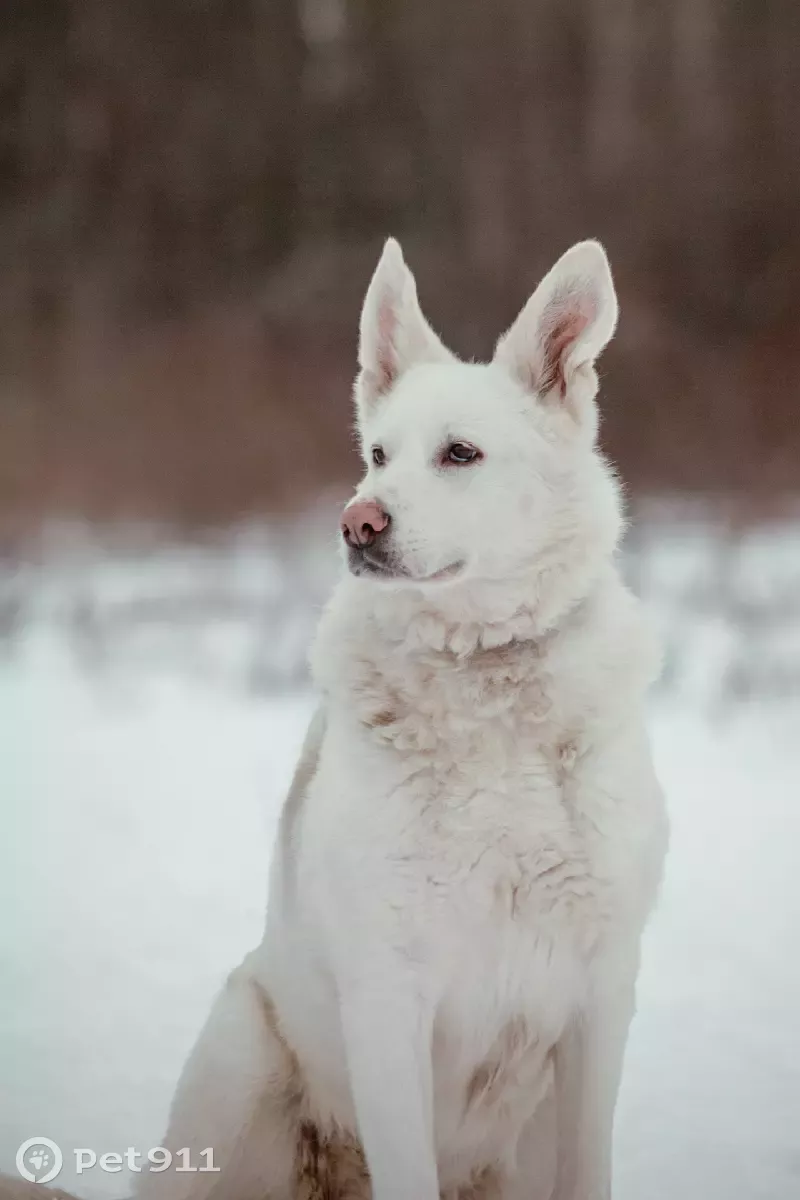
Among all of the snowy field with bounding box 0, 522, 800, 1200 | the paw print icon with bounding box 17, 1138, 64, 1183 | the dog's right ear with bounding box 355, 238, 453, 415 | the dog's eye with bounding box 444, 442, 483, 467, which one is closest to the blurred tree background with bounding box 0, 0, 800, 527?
the snowy field with bounding box 0, 522, 800, 1200

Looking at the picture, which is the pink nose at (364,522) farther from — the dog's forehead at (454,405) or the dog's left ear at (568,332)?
the dog's left ear at (568,332)

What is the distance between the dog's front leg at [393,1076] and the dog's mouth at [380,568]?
0.45 metres

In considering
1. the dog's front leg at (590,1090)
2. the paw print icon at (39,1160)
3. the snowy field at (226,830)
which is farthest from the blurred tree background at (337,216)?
the paw print icon at (39,1160)

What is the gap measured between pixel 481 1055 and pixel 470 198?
1.32 m

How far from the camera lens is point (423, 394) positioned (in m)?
1.39

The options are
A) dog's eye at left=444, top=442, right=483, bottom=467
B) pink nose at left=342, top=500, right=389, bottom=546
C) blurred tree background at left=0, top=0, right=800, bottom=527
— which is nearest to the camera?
pink nose at left=342, top=500, right=389, bottom=546

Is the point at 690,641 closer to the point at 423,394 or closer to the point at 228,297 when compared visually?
the point at 423,394

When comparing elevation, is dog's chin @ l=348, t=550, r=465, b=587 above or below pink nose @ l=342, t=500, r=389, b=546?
below

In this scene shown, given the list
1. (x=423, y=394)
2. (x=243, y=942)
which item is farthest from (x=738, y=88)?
(x=243, y=942)

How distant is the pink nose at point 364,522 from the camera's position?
4.03 feet

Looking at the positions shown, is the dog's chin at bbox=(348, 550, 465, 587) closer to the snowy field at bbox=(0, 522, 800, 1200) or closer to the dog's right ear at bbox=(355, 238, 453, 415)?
the dog's right ear at bbox=(355, 238, 453, 415)

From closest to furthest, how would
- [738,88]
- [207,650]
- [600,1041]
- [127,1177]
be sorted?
[600,1041]
[127,1177]
[738,88]
[207,650]

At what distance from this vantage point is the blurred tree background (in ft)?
5.70

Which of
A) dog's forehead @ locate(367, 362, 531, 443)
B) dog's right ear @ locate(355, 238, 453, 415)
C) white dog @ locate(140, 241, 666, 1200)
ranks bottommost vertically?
white dog @ locate(140, 241, 666, 1200)
